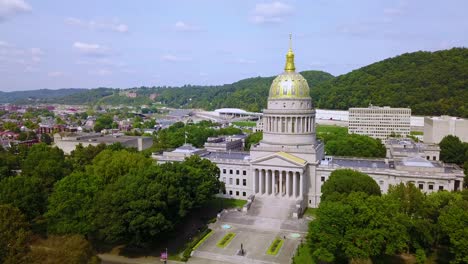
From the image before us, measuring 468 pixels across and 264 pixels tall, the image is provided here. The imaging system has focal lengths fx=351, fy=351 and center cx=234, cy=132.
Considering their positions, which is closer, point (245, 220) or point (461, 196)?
point (461, 196)

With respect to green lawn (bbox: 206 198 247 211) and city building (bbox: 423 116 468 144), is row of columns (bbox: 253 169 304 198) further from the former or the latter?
city building (bbox: 423 116 468 144)

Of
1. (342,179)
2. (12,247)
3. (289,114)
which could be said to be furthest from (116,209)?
(289,114)

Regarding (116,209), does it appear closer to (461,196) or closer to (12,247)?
(12,247)

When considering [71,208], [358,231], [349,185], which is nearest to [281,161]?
[349,185]

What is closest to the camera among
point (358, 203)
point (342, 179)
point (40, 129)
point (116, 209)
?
point (358, 203)

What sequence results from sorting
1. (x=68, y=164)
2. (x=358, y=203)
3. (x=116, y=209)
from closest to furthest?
(x=358, y=203)
(x=116, y=209)
(x=68, y=164)

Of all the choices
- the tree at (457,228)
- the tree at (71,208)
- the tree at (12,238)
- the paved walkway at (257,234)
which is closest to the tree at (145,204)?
the tree at (71,208)
